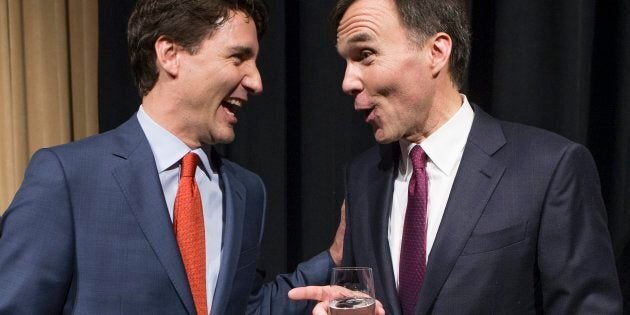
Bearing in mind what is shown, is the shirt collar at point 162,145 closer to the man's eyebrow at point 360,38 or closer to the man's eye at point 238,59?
the man's eye at point 238,59

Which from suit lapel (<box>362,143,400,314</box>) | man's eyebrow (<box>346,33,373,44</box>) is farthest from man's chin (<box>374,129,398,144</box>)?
man's eyebrow (<box>346,33,373,44</box>)

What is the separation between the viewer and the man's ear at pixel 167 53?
5.45 ft

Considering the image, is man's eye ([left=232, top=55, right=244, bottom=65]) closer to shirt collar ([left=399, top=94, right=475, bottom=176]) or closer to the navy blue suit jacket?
the navy blue suit jacket

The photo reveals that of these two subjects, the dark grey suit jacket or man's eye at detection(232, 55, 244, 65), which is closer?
the dark grey suit jacket

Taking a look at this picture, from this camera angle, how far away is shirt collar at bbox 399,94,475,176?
162 centimetres

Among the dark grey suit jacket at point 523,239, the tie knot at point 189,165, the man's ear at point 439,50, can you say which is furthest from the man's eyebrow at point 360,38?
the tie knot at point 189,165

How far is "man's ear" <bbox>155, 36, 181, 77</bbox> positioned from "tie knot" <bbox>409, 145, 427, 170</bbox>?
61cm

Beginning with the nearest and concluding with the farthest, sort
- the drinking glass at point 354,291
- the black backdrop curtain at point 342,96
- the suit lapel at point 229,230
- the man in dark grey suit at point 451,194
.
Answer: the drinking glass at point 354,291, the man in dark grey suit at point 451,194, the suit lapel at point 229,230, the black backdrop curtain at point 342,96

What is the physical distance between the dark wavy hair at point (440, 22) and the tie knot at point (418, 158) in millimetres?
211

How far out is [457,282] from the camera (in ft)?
4.86

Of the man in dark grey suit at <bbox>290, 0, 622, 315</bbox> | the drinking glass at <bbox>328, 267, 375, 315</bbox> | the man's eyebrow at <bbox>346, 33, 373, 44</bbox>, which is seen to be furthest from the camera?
the man's eyebrow at <bbox>346, 33, 373, 44</bbox>

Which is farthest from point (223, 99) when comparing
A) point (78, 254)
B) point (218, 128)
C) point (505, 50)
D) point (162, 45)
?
point (505, 50)

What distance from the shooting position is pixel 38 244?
4.54 ft

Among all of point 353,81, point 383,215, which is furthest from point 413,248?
point 353,81
